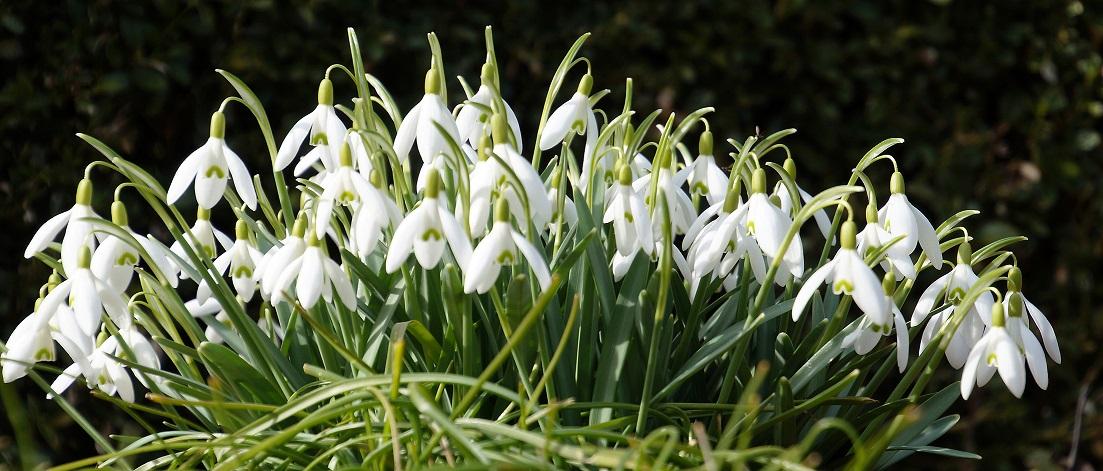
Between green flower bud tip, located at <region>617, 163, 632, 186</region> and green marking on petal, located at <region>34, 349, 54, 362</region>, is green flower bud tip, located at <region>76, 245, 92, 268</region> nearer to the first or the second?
green marking on petal, located at <region>34, 349, 54, 362</region>

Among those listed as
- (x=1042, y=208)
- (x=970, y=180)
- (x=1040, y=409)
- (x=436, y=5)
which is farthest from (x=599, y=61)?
(x=1040, y=409)

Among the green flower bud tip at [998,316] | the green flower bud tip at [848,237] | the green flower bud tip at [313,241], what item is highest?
the green flower bud tip at [313,241]

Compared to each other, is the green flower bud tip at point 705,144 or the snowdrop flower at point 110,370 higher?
the green flower bud tip at point 705,144

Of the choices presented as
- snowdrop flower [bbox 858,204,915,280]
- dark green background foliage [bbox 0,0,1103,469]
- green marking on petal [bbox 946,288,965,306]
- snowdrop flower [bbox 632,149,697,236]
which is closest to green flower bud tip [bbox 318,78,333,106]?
snowdrop flower [bbox 632,149,697,236]

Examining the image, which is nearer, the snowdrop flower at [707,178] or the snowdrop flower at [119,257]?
the snowdrop flower at [119,257]

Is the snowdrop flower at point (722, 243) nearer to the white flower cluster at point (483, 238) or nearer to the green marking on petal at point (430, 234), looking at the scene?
the white flower cluster at point (483, 238)

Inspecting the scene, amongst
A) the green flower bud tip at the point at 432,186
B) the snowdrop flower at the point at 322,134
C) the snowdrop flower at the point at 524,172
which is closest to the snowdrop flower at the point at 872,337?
the snowdrop flower at the point at 524,172
